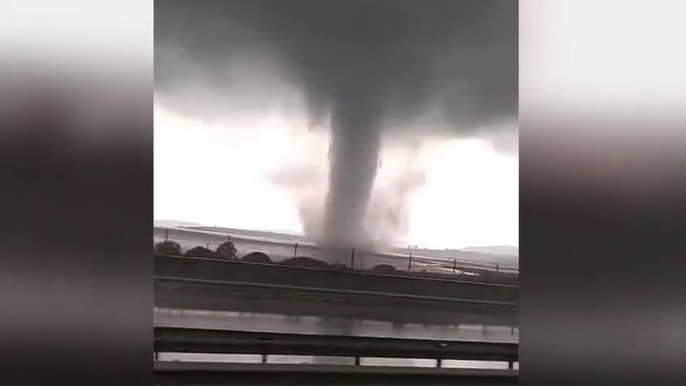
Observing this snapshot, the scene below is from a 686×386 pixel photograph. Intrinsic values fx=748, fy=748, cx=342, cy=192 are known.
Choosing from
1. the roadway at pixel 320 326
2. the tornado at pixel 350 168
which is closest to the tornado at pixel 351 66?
the tornado at pixel 350 168

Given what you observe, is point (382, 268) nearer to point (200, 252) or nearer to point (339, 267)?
point (339, 267)

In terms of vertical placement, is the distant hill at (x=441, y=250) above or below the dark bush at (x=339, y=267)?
above

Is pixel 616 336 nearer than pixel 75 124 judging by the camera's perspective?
No

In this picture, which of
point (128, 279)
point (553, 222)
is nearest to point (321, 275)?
point (128, 279)

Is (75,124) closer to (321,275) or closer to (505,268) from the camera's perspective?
(321,275)

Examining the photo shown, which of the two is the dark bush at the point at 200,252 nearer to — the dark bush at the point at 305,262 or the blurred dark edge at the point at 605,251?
the dark bush at the point at 305,262
